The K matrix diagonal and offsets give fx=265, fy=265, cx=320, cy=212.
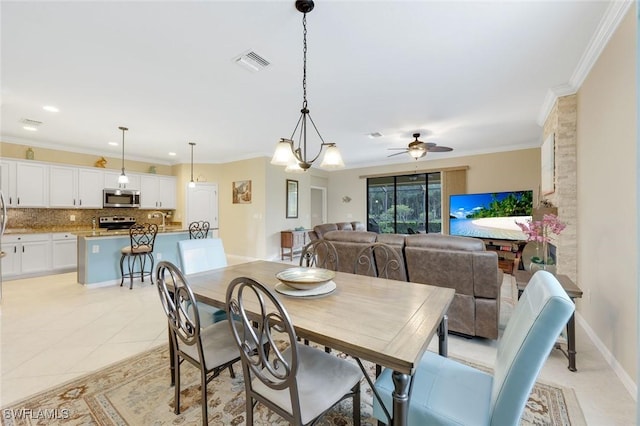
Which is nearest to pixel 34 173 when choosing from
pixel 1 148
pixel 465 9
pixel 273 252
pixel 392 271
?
pixel 1 148

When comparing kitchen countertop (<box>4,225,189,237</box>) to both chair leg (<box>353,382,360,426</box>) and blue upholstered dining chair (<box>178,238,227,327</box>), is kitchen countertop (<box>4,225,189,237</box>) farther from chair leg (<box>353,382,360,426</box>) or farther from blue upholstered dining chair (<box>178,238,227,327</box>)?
chair leg (<box>353,382,360,426</box>)

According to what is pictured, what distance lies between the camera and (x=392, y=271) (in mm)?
2771

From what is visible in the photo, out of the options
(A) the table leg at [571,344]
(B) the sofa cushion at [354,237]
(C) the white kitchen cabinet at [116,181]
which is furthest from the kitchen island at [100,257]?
(A) the table leg at [571,344]

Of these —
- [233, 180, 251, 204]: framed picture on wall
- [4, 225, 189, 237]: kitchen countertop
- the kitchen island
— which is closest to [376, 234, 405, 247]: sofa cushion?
the kitchen island

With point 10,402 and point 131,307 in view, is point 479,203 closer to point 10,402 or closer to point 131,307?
point 131,307

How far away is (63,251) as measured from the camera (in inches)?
203

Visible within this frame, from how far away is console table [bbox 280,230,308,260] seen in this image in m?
6.54

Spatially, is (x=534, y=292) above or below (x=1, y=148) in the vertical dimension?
below

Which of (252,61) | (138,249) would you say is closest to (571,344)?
(252,61)

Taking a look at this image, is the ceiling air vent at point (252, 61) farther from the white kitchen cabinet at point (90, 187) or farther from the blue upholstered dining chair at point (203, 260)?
the white kitchen cabinet at point (90, 187)

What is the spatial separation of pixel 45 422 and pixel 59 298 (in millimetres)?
2981

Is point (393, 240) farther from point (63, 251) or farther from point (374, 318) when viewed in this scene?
point (63, 251)

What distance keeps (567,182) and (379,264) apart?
93.7 inches

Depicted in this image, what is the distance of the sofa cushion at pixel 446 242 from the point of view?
2421 mm
